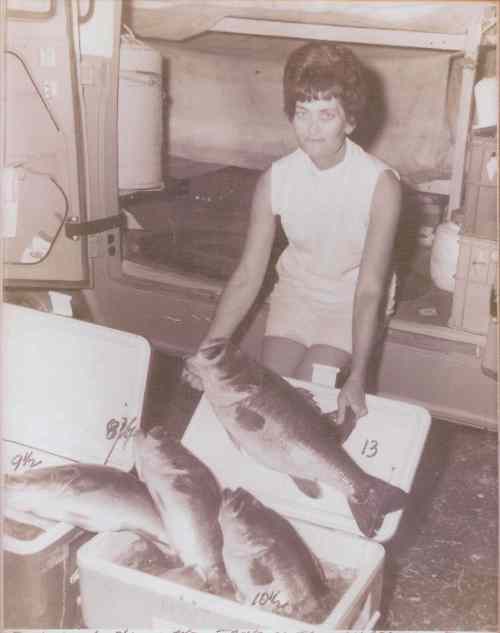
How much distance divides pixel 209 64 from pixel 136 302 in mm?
1014

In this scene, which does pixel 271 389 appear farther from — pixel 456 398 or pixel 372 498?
pixel 456 398

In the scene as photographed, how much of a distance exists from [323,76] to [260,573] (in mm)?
688

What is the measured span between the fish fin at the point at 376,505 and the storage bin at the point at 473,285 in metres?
0.58

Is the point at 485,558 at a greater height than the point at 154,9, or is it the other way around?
the point at 154,9

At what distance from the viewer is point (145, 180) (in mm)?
1809

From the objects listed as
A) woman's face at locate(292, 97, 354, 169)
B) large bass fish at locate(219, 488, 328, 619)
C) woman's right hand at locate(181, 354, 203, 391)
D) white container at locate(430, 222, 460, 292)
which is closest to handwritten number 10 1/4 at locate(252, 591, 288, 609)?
large bass fish at locate(219, 488, 328, 619)

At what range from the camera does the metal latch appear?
1.43m

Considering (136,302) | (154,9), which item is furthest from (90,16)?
(136,302)

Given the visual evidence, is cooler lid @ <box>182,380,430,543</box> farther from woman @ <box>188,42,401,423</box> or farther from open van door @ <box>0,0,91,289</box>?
open van door @ <box>0,0,91,289</box>

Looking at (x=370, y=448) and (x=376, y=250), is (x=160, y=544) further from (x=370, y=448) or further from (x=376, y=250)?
(x=376, y=250)

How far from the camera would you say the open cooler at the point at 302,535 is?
34.3 inches

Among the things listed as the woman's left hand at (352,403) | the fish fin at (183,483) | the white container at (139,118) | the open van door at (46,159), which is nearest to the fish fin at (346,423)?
the woman's left hand at (352,403)

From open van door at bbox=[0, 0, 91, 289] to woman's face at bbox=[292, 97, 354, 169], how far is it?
0.39m

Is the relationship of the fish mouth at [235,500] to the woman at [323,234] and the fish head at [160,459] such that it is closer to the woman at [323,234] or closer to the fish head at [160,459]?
the fish head at [160,459]
